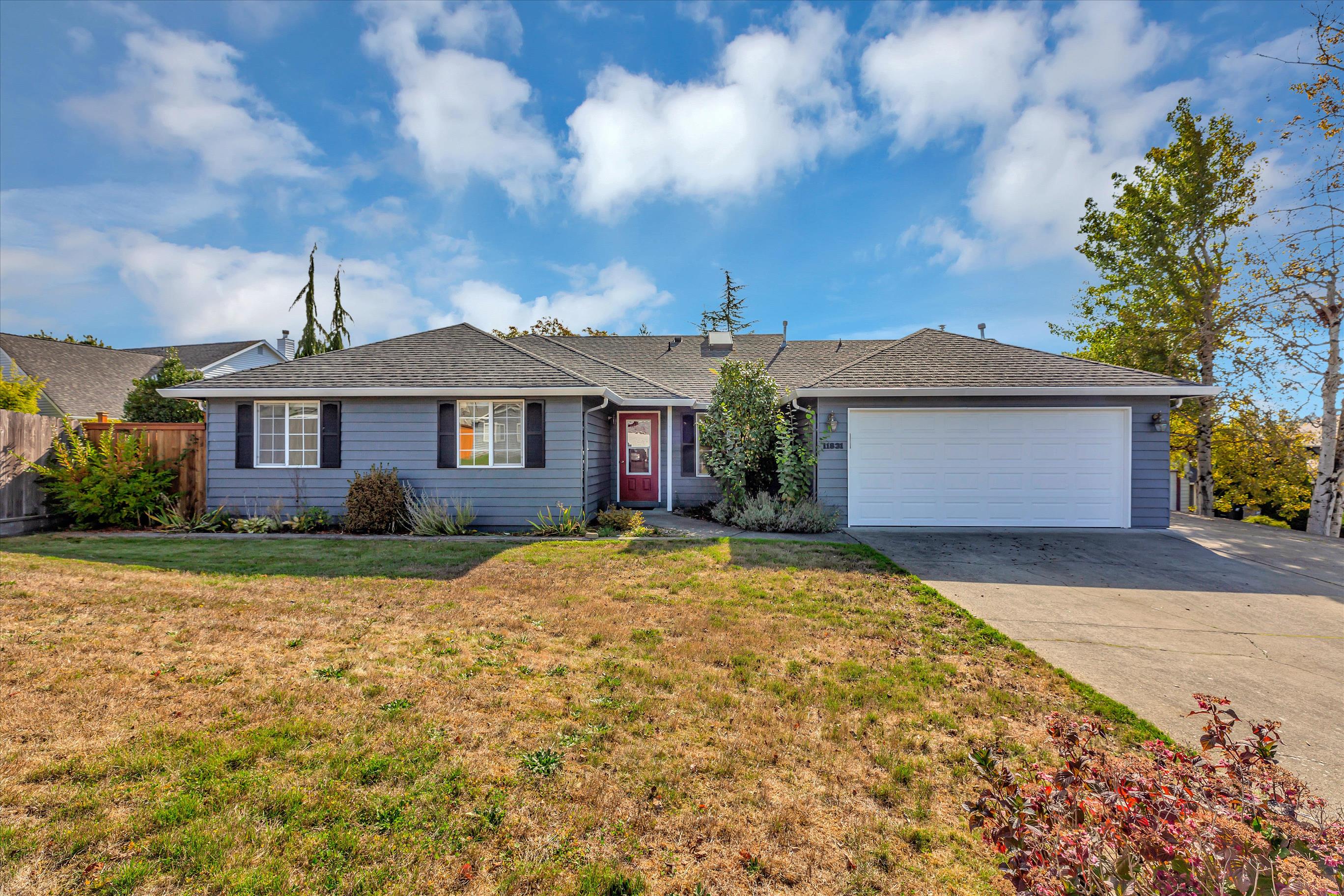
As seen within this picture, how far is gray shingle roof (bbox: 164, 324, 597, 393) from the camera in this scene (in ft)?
31.2

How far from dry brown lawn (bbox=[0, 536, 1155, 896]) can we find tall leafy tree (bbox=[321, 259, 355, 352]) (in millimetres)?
11741

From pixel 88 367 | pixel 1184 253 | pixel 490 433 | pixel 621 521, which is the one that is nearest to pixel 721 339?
pixel 621 521

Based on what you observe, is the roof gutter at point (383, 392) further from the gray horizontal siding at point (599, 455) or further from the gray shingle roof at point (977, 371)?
the gray shingle roof at point (977, 371)

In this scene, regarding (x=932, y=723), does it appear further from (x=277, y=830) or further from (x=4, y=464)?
(x=4, y=464)

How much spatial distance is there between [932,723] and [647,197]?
13596mm

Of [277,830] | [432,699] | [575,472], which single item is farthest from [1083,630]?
[575,472]

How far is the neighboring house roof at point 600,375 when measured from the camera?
9.38 metres

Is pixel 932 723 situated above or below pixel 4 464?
below

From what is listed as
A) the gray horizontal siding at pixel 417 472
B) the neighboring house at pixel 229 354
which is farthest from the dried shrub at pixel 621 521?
the neighboring house at pixel 229 354

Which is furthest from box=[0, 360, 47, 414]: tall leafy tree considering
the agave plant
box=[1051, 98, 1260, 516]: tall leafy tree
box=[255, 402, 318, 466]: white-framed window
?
box=[1051, 98, 1260, 516]: tall leafy tree

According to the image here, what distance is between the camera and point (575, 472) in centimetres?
977

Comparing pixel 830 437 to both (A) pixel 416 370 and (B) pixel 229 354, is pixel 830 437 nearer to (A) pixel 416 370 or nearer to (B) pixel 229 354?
(A) pixel 416 370

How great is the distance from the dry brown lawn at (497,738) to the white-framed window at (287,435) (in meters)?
4.43

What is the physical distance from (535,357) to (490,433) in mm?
1914
